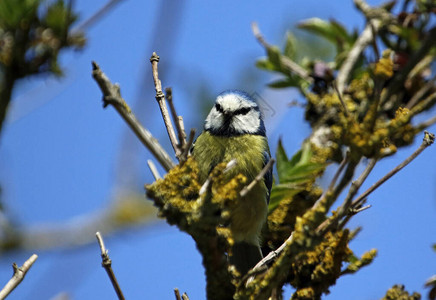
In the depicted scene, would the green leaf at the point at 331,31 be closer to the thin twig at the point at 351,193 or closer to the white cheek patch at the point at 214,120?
the white cheek patch at the point at 214,120

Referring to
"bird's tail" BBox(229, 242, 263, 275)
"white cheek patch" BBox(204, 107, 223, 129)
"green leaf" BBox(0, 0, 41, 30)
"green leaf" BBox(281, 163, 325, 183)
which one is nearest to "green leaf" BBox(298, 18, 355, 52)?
"white cheek patch" BBox(204, 107, 223, 129)

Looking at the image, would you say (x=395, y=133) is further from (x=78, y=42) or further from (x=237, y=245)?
(x=78, y=42)

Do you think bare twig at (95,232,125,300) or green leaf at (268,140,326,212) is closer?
bare twig at (95,232,125,300)

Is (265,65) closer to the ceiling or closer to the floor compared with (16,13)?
closer to the floor

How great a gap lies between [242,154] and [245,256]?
47 cm

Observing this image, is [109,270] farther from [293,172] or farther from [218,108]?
[218,108]

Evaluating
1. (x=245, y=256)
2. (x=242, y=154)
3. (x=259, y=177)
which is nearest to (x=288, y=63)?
(x=242, y=154)

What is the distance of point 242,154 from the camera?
2459 mm

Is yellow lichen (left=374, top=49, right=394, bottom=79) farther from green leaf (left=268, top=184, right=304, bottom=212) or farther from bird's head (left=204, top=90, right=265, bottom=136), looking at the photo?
bird's head (left=204, top=90, right=265, bottom=136)

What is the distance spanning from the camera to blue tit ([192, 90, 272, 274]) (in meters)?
2.21

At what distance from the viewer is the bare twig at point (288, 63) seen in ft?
7.79

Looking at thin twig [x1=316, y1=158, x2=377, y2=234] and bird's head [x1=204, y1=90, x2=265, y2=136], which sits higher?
bird's head [x1=204, y1=90, x2=265, y2=136]

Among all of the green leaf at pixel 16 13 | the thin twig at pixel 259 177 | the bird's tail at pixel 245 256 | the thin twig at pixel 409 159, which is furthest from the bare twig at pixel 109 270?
the green leaf at pixel 16 13

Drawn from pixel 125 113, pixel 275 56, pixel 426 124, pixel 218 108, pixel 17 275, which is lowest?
pixel 426 124
